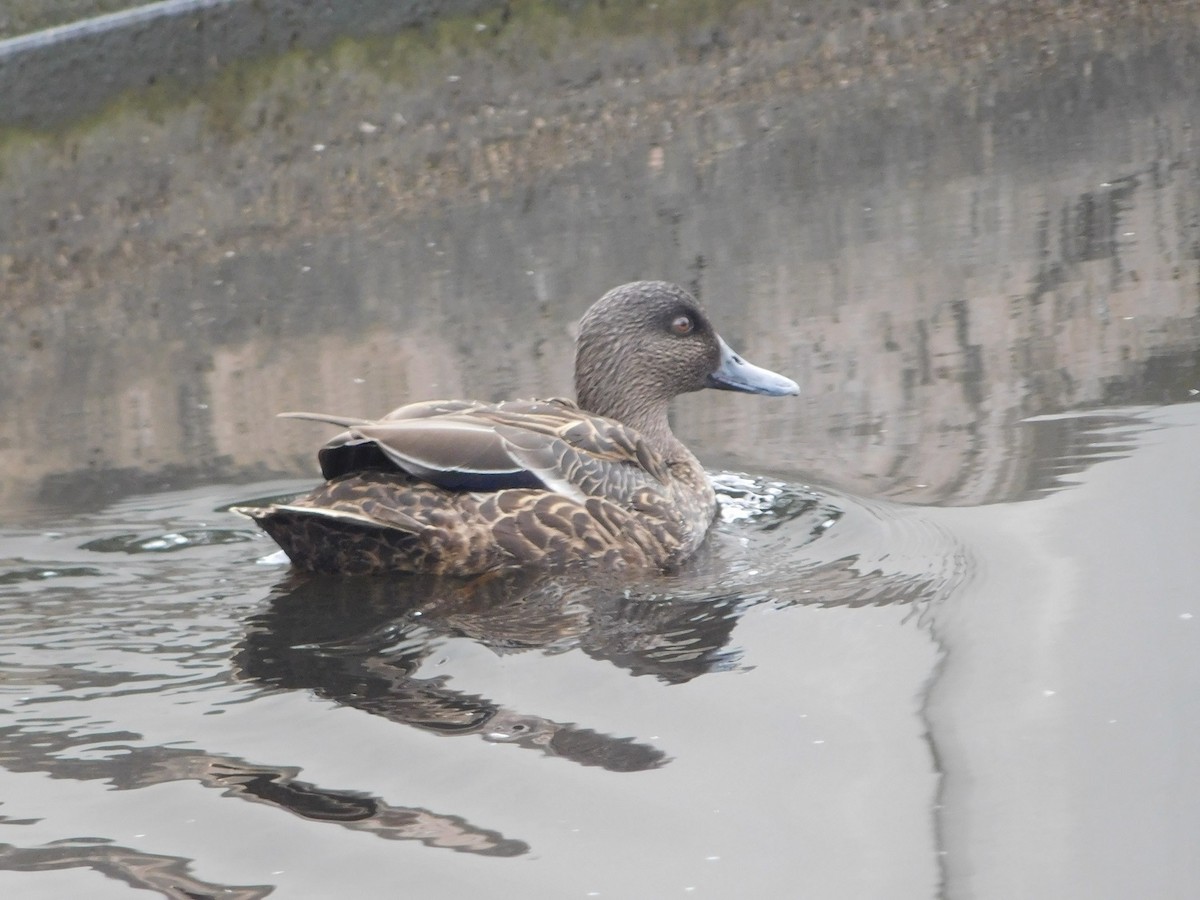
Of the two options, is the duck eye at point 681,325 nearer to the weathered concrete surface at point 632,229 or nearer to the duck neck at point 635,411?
the duck neck at point 635,411

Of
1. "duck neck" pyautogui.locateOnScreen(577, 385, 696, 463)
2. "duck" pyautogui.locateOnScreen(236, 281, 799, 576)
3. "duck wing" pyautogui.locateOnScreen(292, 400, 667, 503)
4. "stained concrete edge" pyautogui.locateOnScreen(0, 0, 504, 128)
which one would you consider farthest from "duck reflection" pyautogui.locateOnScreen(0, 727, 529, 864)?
"stained concrete edge" pyautogui.locateOnScreen(0, 0, 504, 128)

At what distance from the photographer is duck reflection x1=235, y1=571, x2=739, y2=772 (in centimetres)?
465

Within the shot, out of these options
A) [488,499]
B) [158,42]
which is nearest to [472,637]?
[488,499]

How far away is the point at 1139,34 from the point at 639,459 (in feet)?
34.3

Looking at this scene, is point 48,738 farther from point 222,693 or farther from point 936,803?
point 936,803

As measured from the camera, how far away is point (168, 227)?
1184 cm

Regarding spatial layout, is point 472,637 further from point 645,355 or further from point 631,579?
point 645,355

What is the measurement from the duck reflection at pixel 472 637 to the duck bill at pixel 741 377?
1436mm

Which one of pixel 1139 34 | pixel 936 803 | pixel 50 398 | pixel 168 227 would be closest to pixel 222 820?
pixel 936 803

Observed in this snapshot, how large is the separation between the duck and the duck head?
41cm

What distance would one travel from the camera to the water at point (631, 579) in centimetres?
406

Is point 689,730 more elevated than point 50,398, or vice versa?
point 50,398

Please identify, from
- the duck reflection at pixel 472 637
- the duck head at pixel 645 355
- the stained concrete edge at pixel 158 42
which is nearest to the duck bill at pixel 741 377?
the duck head at pixel 645 355

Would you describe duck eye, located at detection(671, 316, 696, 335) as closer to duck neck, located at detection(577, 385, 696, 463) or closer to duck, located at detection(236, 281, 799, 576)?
duck neck, located at detection(577, 385, 696, 463)
